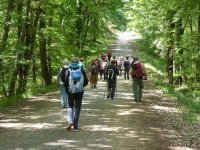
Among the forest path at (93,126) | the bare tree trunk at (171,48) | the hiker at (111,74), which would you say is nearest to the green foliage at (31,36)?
the forest path at (93,126)

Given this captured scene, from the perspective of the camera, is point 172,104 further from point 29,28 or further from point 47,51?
point 47,51

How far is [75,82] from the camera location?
1072 centimetres

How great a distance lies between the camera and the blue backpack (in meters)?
10.7

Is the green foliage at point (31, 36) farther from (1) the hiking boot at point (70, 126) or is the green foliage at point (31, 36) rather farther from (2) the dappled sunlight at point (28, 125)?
(1) the hiking boot at point (70, 126)

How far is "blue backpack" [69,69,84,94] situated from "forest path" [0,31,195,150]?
126cm

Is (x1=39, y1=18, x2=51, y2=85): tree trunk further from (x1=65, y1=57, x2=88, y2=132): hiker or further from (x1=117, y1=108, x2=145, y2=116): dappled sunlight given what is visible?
(x1=65, y1=57, x2=88, y2=132): hiker

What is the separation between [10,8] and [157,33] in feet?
48.8

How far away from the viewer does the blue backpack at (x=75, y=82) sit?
10.7 meters

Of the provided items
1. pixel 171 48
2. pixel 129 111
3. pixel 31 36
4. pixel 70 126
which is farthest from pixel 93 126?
pixel 171 48

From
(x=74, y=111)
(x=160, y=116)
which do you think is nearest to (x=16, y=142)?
(x=74, y=111)

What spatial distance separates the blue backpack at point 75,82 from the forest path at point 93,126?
1265 mm

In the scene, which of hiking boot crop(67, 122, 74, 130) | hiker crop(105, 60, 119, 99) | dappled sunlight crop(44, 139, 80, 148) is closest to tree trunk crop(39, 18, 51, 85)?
hiker crop(105, 60, 119, 99)

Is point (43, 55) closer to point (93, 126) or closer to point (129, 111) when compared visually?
point (129, 111)

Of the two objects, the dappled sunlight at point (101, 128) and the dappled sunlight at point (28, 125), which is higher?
the dappled sunlight at point (28, 125)
